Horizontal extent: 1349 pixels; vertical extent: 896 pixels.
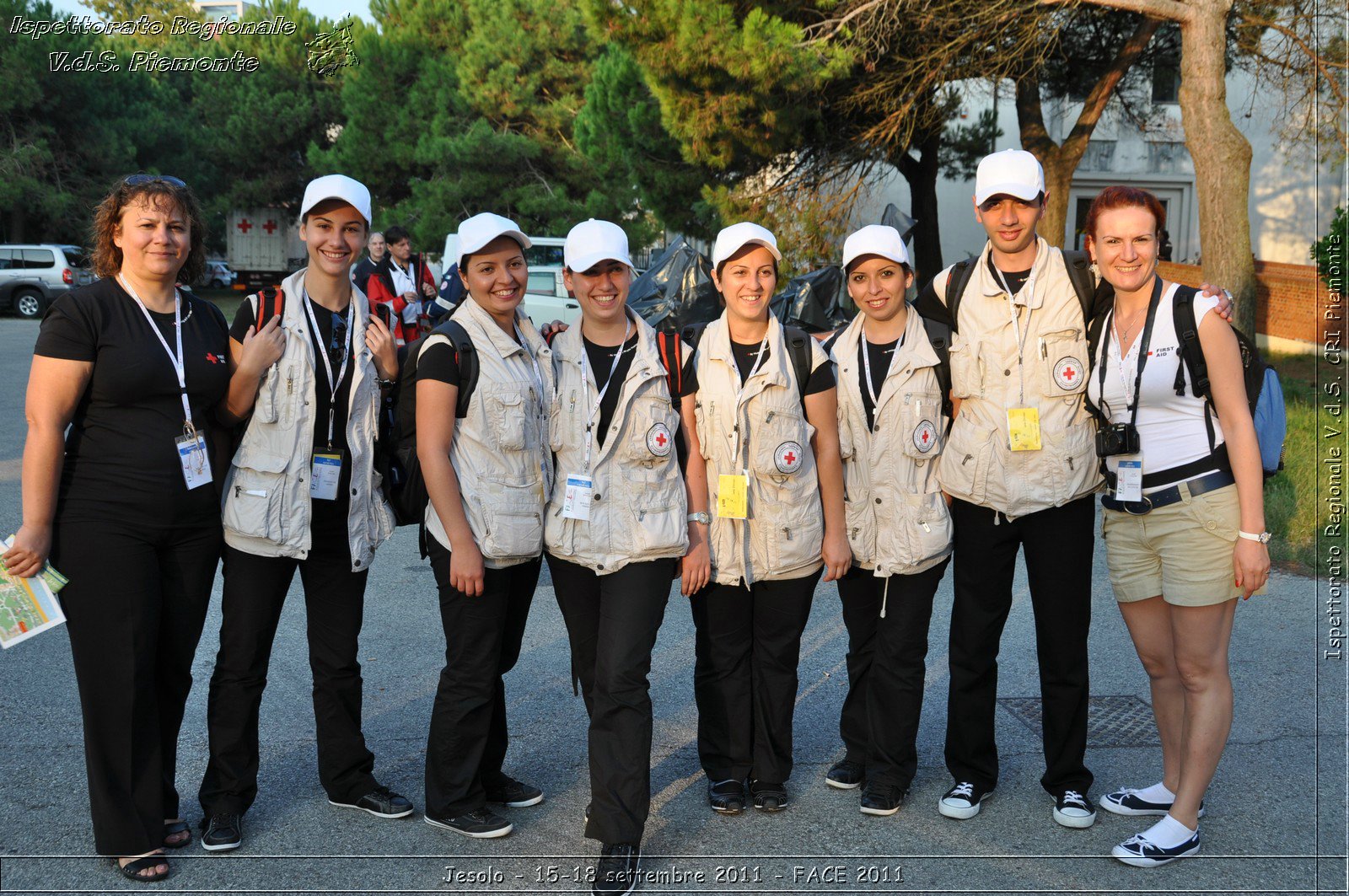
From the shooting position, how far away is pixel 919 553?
386 centimetres

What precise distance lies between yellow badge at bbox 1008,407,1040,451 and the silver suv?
99.1 feet

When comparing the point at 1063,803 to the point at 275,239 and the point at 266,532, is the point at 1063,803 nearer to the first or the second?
the point at 266,532

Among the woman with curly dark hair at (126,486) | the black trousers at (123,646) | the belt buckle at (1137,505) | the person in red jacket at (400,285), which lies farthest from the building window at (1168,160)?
the black trousers at (123,646)

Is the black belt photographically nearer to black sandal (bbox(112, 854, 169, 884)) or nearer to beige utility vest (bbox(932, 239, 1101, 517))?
beige utility vest (bbox(932, 239, 1101, 517))

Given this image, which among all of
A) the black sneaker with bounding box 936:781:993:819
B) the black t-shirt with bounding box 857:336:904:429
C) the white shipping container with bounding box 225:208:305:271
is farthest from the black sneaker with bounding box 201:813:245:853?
the white shipping container with bounding box 225:208:305:271

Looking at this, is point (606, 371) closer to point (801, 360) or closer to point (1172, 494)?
point (801, 360)

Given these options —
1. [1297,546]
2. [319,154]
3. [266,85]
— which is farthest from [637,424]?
[266,85]

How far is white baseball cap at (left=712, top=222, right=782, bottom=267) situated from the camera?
12.2 ft

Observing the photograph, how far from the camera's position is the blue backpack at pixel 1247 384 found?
3555 mm

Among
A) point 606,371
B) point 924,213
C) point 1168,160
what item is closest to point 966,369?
point 606,371

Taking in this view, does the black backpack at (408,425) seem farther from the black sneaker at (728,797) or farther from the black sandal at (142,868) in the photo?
the black sneaker at (728,797)

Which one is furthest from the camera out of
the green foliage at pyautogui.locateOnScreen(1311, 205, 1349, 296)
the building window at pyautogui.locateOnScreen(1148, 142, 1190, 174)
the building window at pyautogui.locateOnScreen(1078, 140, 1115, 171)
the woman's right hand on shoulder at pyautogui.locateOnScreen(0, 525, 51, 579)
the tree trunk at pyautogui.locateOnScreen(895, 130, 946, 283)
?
the building window at pyautogui.locateOnScreen(1078, 140, 1115, 171)

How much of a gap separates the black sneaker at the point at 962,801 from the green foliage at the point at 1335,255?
287 inches

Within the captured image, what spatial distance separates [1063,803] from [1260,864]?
63 centimetres
